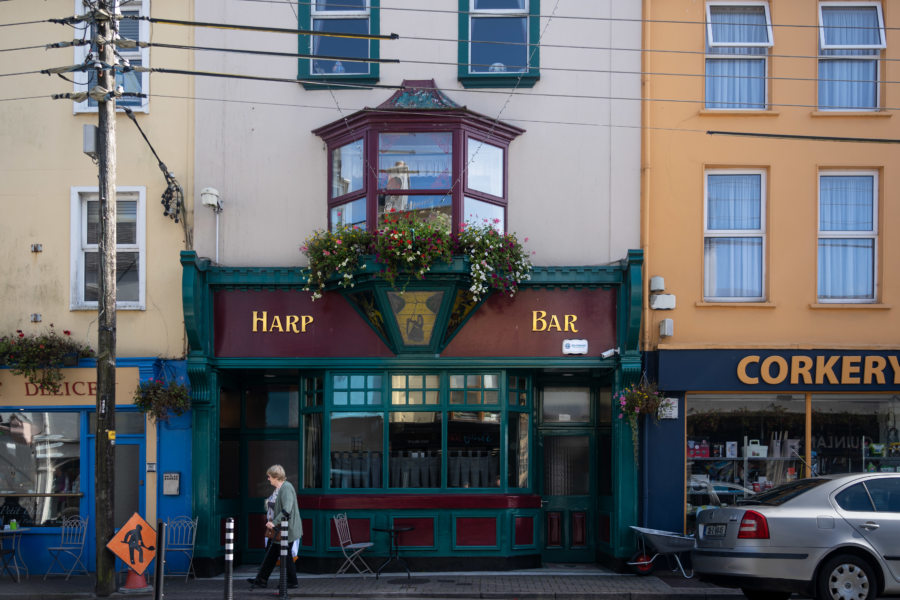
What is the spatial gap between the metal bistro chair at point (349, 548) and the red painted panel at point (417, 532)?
0.56 meters

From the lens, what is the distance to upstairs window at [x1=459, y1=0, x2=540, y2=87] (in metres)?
14.5

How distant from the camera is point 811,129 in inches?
564

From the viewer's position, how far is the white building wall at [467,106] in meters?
14.4

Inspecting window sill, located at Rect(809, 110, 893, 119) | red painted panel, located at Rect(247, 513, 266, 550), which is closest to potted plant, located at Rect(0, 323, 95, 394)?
red painted panel, located at Rect(247, 513, 266, 550)

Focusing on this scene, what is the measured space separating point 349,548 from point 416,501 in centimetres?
121

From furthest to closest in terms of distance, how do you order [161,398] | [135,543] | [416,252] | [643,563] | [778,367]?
[778,367] → [161,398] → [643,563] → [416,252] → [135,543]

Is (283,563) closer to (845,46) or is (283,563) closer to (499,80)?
(499,80)

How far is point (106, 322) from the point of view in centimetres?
1207

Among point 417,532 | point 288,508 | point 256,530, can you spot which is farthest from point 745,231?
point 256,530

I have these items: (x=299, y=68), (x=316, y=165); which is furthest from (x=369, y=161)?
(x=299, y=68)

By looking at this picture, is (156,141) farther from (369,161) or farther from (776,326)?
(776,326)

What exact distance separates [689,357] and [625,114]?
154 inches

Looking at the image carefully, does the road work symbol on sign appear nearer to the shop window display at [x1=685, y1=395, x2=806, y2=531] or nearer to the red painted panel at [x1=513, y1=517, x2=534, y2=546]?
the red painted panel at [x1=513, y1=517, x2=534, y2=546]

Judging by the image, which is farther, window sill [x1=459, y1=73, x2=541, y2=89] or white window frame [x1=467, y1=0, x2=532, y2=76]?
white window frame [x1=467, y1=0, x2=532, y2=76]
